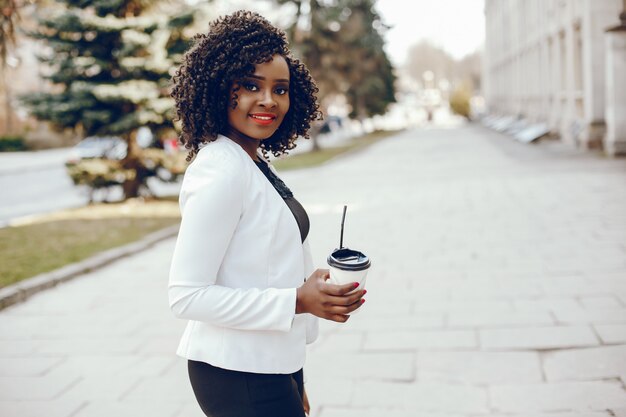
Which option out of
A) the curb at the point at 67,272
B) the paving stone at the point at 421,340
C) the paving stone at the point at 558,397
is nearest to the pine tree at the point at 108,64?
the curb at the point at 67,272

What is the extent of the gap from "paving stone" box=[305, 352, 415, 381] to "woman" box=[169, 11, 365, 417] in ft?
8.26

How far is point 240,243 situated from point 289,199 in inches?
Result: 10.0

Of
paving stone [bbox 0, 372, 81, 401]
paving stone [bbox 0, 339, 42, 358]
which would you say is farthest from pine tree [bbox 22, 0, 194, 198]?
paving stone [bbox 0, 372, 81, 401]

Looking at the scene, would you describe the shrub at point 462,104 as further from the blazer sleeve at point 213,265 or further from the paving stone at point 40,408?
the blazer sleeve at point 213,265

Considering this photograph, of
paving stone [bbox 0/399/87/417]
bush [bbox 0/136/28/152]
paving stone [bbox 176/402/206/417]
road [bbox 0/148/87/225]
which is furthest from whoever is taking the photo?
bush [bbox 0/136/28/152]

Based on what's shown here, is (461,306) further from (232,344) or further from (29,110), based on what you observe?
(29,110)

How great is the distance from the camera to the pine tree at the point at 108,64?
12711 millimetres

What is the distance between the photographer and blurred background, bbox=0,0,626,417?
14.4 ft

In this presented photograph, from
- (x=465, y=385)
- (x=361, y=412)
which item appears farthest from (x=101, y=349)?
(x=465, y=385)

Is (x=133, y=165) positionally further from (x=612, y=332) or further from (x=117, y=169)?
(x=612, y=332)

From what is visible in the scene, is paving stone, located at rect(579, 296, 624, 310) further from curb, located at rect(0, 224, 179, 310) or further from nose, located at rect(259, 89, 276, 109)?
curb, located at rect(0, 224, 179, 310)

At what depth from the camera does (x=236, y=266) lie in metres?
1.92

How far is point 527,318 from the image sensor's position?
213 inches

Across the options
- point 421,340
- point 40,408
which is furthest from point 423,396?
point 40,408
